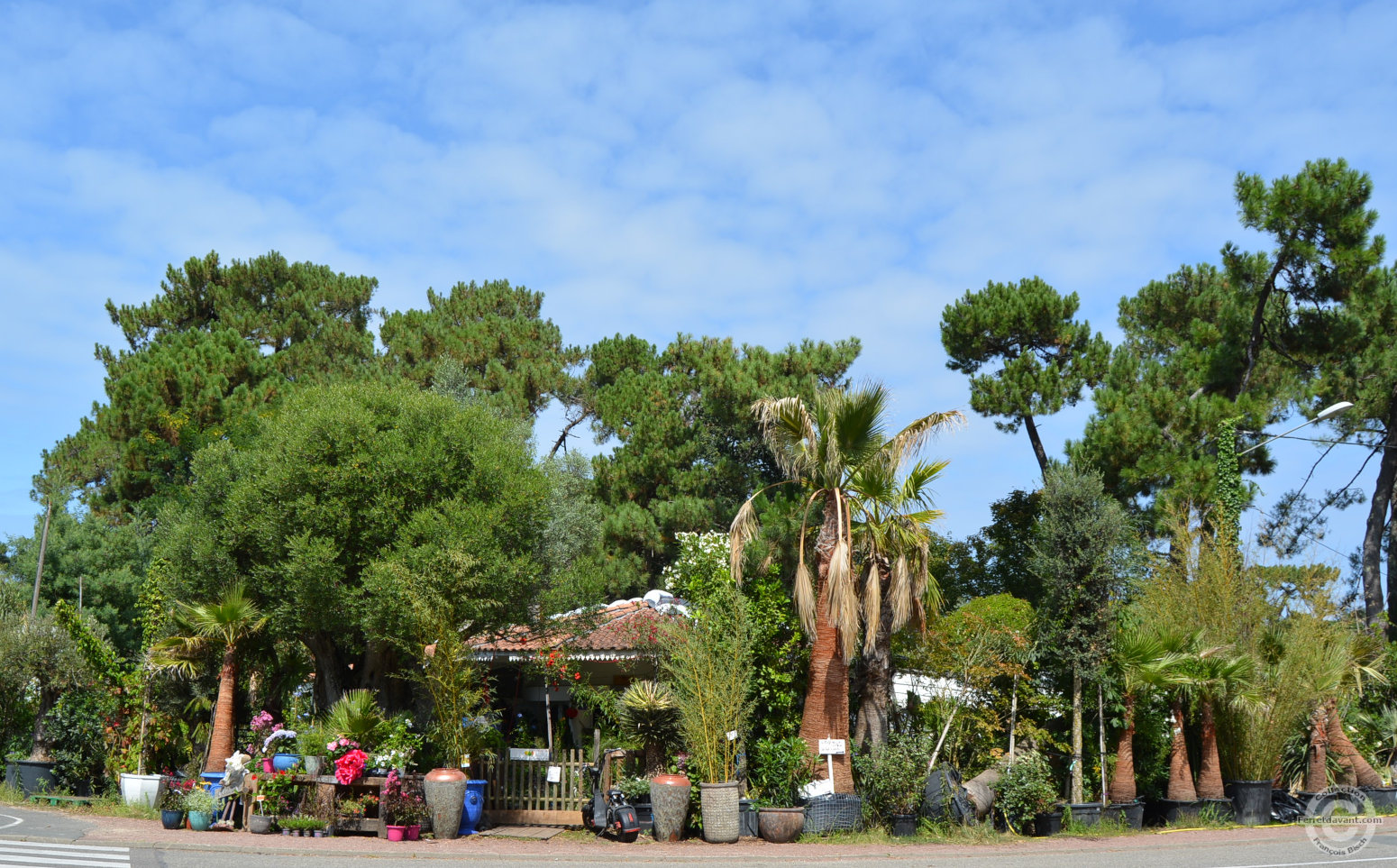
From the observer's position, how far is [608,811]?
45.3ft

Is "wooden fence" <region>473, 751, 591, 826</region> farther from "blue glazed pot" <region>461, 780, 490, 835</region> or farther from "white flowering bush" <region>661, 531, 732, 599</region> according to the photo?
"white flowering bush" <region>661, 531, 732, 599</region>

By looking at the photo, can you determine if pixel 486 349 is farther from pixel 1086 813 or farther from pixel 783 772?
pixel 1086 813

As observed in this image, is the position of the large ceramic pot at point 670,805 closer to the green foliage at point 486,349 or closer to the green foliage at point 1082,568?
the green foliage at point 1082,568

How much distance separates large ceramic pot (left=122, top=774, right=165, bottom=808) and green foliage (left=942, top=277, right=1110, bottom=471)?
63.1 ft

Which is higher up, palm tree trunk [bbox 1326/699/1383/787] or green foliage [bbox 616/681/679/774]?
green foliage [bbox 616/681/679/774]

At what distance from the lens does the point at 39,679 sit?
17188mm

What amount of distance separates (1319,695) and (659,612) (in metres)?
11.2

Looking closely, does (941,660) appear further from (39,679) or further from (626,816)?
(39,679)

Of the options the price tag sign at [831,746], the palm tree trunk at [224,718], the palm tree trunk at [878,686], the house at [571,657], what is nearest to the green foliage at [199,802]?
the palm tree trunk at [224,718]

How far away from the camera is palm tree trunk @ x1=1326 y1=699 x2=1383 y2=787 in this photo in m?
17.1

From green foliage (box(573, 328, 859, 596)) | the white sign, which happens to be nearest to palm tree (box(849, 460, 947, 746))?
the white sign

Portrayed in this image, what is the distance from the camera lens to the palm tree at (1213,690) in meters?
15.3

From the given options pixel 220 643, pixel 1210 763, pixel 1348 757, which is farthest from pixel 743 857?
pixel 1348 757

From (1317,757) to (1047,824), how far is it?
20.4 ft
